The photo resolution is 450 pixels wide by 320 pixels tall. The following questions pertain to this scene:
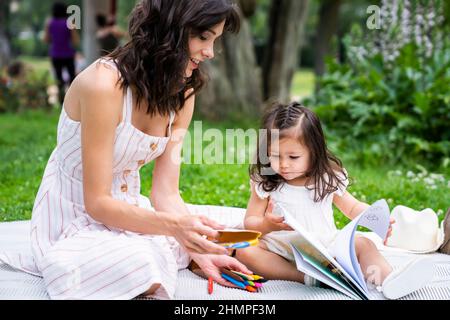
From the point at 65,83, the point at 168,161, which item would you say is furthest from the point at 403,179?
the point at 65,83

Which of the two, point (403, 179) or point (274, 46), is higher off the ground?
point (274, 46)

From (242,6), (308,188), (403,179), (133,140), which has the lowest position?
(403,179)

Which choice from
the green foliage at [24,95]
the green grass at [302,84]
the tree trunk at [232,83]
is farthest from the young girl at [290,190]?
the green grass at [302,84]

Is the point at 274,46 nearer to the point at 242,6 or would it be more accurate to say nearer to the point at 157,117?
the point at 242,6

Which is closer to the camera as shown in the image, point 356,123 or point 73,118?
point 73,118

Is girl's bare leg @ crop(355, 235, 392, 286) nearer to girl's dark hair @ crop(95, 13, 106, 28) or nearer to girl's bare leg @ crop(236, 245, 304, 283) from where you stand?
girl's bare leg @ crop(236, 245, 304, 283)

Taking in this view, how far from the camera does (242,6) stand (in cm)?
889

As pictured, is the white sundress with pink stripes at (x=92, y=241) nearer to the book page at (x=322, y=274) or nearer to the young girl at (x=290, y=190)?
the young girl at (x=290, y=190)

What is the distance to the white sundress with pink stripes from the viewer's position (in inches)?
97.5

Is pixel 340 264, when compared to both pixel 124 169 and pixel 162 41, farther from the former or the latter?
pixel 162 41

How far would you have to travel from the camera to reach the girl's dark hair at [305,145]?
289 centimetres

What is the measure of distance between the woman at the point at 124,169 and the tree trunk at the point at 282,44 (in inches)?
288

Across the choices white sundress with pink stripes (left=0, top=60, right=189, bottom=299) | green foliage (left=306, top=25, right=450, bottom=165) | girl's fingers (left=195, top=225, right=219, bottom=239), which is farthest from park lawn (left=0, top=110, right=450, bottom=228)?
girl's fingers (left=195, top=225, right=219, bottom=239)

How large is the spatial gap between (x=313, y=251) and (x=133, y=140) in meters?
0.79
